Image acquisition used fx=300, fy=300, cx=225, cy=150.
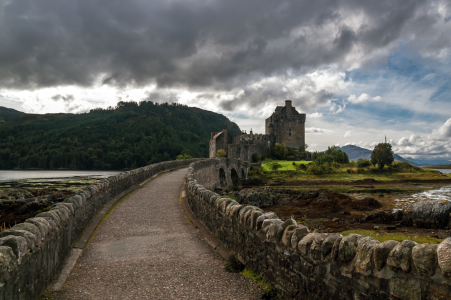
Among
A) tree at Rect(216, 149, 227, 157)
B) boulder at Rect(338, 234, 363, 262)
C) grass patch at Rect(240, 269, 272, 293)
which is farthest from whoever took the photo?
tree at Rect(216, 149, 227, 157)

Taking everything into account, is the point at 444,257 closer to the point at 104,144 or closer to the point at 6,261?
the point at 6,261

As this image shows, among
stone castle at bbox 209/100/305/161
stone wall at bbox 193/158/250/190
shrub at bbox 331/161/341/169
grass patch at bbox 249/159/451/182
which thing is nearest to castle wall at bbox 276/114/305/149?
stone castle at bbox 209/100/305/161

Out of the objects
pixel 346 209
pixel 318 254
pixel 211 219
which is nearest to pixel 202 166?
pixel 346 209

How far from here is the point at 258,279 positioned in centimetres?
459

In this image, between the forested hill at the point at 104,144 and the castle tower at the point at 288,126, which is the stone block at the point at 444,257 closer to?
the castle tower at the point at 288,126

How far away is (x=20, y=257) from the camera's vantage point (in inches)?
133

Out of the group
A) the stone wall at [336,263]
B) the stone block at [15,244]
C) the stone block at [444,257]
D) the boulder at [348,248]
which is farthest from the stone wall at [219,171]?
the stone block at [444,257]

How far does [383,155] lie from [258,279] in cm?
5226

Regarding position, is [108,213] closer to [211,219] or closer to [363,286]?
[211,219]

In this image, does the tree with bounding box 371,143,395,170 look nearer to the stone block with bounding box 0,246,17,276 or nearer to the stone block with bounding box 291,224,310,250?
the stone block with bounding box 291,224,310,250

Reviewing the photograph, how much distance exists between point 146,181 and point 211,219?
36.1 ft

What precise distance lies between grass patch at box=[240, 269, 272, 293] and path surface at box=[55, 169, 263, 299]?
88 mm

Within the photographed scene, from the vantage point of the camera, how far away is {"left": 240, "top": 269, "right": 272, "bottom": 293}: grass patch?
4.29 metres

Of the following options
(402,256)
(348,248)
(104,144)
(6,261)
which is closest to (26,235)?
(6,261)
